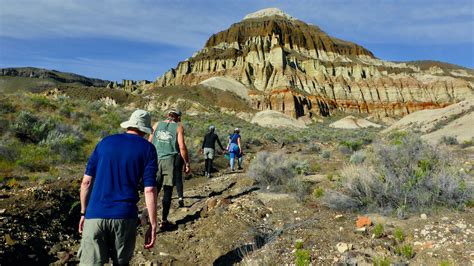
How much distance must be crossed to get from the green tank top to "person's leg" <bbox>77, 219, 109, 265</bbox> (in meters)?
2.89

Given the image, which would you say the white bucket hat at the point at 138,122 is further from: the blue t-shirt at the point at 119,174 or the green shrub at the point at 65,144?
the green shrub at the point at 65,144

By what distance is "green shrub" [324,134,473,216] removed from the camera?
605 cm

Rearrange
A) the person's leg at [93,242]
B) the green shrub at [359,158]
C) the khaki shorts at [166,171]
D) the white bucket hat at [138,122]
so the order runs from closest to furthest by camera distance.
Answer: the person's leg at [93,242] < the white bucket hat at [138,122] < the khaki shorts at [166,171] < the green shrub at [359,158]

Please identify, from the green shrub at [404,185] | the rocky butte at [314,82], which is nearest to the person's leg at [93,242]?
Result: the green shrub at [404,185]

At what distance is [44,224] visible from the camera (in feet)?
19.4

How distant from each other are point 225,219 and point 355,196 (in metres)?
2.43

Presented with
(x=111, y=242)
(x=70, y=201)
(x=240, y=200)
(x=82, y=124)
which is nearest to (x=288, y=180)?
(x=240, y=200)

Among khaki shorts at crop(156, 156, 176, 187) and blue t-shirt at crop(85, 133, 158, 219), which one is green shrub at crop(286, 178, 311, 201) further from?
blue t-shirt at crop(85, 133, 158, 219)

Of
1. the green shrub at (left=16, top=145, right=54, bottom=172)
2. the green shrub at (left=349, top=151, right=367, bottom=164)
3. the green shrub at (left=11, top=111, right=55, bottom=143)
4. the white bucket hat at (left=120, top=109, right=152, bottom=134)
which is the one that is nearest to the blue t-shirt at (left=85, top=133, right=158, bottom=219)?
the white bucket hat at (left=120, top=109, right=152, bottom=134)

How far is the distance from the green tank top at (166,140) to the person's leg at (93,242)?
2888 millimetres

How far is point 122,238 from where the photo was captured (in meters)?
3.20

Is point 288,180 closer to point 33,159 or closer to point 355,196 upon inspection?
point 355,196

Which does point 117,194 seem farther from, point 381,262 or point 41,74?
point 41,74

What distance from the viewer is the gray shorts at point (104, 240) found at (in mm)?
3125
